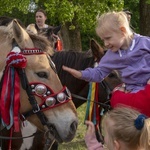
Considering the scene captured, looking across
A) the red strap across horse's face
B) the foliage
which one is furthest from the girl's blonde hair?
the foliage

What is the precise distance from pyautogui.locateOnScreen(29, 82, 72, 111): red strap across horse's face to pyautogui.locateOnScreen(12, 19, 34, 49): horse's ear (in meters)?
0.35

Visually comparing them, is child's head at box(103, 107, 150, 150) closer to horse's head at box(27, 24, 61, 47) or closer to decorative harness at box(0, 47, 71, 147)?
decorative harness at box(0, 47, 71, 147)

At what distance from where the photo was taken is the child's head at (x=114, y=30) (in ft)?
10.4

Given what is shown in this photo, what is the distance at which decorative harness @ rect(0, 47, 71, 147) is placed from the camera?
336 cm

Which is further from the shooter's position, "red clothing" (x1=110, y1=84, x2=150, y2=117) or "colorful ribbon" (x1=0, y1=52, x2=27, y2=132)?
"colorful ribbon" (x1=0, y1=52, x2=27, y2=132)

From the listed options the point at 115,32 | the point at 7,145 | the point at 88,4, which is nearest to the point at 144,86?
the point at 115,32

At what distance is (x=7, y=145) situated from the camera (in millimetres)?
4020

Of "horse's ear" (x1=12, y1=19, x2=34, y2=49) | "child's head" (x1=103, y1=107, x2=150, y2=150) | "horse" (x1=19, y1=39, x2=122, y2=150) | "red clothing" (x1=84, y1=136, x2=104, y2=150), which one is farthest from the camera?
"horse" (x1=19, y1=39, x2=122, y2=150)

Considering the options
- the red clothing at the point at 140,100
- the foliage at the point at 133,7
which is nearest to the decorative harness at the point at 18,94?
the red clothing at the point at 140,100

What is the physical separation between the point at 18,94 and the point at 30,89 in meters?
0.12

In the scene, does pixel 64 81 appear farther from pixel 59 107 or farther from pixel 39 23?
pixel 39 23

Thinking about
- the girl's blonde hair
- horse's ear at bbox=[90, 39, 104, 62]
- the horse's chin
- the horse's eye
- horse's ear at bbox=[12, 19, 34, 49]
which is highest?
the girl's blonde hair

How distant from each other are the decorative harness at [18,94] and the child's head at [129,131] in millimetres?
1206

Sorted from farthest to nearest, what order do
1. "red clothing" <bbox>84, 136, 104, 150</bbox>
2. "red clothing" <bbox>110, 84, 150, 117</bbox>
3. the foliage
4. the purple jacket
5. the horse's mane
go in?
the foliage < the horse's mane < the purple jacket < "red clothing" <bbox>110, 84, 150, 117</bbox> < "red clothing" <bbox>84, 136, 104, 150</bbox>
